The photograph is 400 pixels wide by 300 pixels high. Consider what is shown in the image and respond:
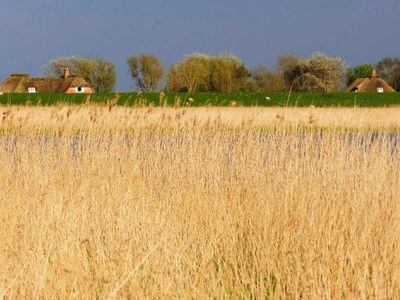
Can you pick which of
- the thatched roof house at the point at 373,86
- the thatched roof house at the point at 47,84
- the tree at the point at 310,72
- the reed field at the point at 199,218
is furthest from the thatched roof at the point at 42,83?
the reed field at the point at 199,218

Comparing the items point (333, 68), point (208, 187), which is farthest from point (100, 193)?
point (333, 68)

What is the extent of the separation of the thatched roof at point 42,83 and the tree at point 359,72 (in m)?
25.7

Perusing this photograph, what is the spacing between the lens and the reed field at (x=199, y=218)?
12.2 feet

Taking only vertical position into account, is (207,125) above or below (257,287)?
above

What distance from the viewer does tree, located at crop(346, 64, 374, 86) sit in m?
64.4

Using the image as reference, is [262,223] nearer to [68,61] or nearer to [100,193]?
[100,193]

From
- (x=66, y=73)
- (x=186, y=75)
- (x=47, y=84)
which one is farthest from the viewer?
(x=66, y=73)

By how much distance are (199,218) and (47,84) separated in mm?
50217

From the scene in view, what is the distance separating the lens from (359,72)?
65000mm

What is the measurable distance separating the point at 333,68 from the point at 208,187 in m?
50.6

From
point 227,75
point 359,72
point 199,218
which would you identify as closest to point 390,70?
point 359,72

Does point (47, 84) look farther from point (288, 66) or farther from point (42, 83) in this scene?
point (288, 66)

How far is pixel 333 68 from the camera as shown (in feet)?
182

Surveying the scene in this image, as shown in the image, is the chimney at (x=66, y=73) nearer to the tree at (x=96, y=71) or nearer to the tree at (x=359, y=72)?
the tree at (x=96, y=71)
